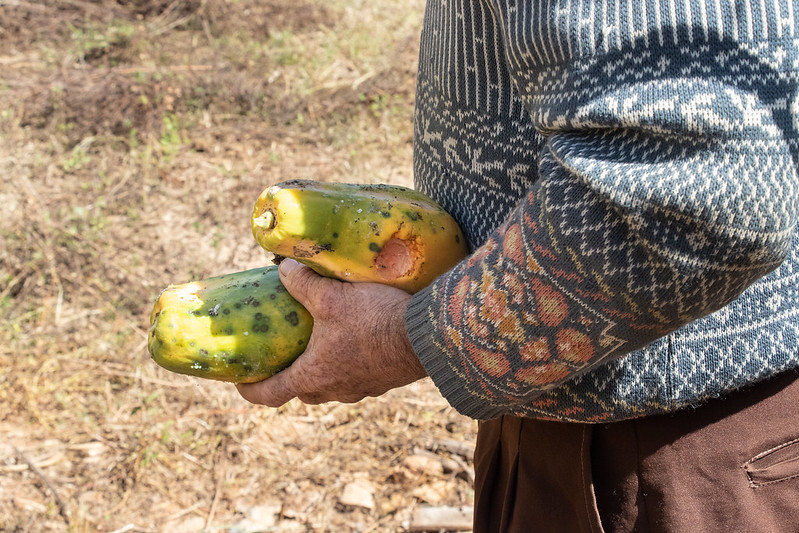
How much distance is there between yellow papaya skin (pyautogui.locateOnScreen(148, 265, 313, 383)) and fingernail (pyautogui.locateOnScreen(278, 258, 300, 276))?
47 millimetres

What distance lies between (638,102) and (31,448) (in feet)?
10.7

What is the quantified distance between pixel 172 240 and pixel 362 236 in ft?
10.2

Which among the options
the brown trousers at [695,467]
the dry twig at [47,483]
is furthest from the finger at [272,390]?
the dry twig at [47,483]

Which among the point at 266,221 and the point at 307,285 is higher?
the point at 266,221

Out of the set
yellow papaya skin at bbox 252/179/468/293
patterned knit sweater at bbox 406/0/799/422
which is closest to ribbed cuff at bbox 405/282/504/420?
patterned knit sweater at bbox 406/0/799/422

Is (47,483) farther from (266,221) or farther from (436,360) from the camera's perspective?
(436,360)

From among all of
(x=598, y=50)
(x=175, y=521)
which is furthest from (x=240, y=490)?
(x=598, y=50)

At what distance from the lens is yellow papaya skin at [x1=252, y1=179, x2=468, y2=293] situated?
139 centimetres

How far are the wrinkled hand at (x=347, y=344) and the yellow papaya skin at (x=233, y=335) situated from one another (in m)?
0.04

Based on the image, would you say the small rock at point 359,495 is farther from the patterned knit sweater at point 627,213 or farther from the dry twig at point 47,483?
the patterned knit sweater at point 627,213

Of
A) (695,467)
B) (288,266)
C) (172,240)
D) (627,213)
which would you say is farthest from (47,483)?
(627,213)

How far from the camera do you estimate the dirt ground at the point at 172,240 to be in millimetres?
3156

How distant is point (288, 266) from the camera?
1.53 m

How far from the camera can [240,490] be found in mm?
3162
